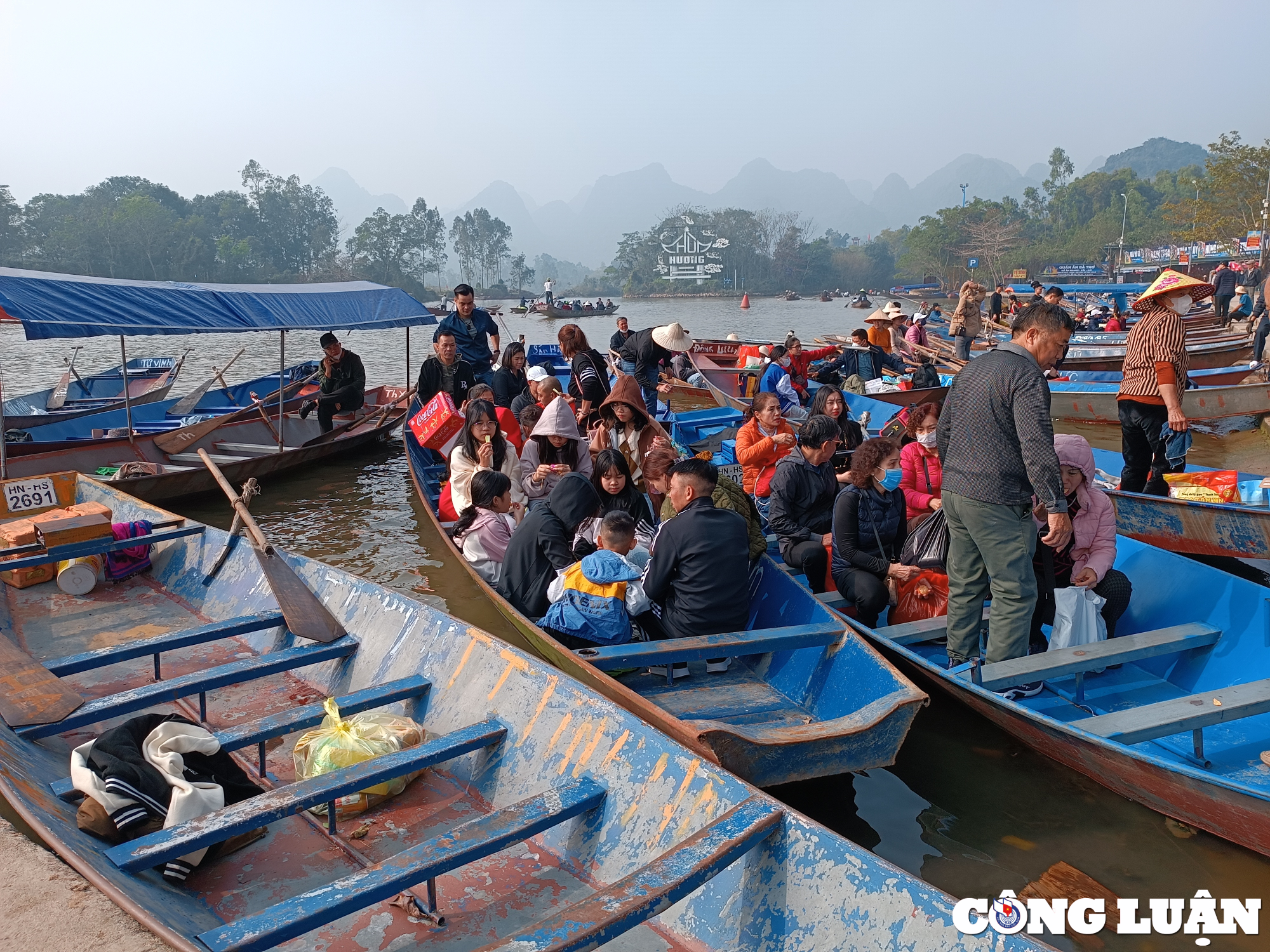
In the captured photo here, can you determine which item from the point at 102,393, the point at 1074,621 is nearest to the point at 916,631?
the point at 1074,621

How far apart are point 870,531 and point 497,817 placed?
3.03m

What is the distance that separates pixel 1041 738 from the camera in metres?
3.98

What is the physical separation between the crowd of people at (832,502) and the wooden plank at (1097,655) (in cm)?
11

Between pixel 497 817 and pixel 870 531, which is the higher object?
pixel 870 531

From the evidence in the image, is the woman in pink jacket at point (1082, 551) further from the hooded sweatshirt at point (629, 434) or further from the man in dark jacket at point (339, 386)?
the man in dark jacket at point (339, 386)

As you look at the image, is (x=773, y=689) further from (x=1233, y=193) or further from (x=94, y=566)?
(x=1233, y=193)

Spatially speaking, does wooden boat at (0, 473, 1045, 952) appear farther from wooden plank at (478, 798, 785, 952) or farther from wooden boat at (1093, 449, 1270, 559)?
wooden boat at (1093, 449, 1270, 559)

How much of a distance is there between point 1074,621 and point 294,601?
408 centimetres

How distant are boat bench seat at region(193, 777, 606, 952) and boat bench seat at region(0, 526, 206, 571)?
130 inches

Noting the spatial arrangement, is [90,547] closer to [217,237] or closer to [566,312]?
[566,312]

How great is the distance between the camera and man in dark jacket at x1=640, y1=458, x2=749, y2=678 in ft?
14.5

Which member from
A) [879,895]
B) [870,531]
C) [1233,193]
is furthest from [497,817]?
[1233,193]

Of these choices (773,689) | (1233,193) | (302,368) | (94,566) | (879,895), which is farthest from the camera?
Result: (1233,193)

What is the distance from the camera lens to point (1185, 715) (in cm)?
374
